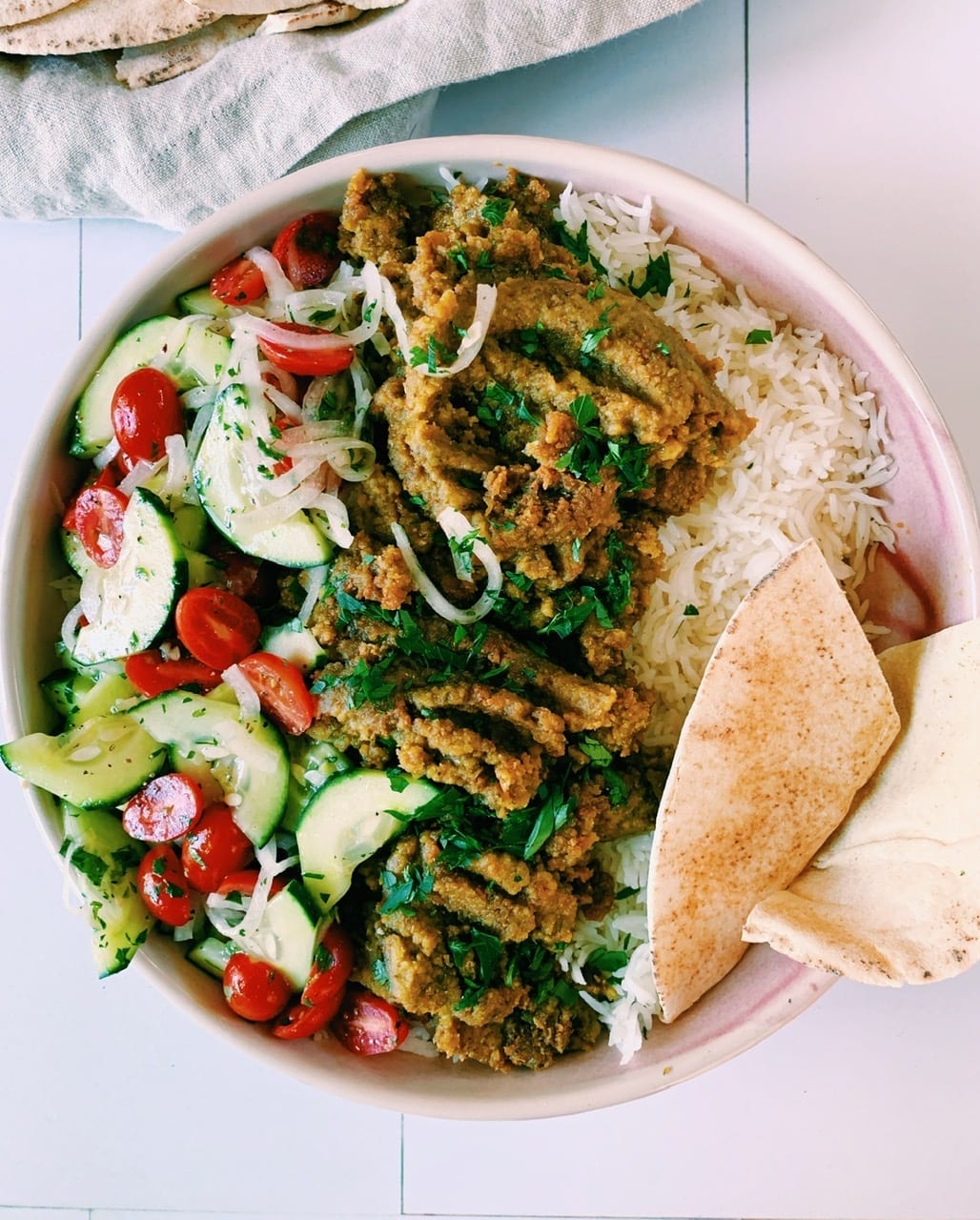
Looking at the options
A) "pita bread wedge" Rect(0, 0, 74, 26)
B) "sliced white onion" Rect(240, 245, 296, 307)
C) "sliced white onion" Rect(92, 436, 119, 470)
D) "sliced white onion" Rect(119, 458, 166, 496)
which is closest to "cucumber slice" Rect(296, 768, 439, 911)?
"sliced white onion" Rect(119, 458, 166, 496)

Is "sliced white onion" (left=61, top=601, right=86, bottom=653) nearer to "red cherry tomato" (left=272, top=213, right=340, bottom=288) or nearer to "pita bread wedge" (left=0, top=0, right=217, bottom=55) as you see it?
"red cherry tomato" (left=272, top=213, right=340, bottom=288)

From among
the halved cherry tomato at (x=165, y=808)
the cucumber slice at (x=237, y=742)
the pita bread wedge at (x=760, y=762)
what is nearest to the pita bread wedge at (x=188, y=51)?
the cucumber slice at (x=237, y=742)

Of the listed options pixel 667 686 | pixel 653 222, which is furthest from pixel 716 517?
pixel 653 222

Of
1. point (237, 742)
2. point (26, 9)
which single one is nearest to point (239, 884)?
point (237, 742)

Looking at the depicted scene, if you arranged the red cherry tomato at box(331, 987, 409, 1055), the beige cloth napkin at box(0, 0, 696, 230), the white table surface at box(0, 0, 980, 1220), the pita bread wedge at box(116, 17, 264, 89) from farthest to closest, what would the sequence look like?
the white table surface at box(0, 0, 980, 1220)
the pita bread wedge at box(116, 17, 264, 89)
the beige cloth napkin at box(0, 0, 696, 230)
the red cherry tomato at box(331, 987, 409, 1055)

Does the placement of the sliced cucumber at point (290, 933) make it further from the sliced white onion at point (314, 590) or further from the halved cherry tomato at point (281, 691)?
the sliced white onion at point (314, 590)

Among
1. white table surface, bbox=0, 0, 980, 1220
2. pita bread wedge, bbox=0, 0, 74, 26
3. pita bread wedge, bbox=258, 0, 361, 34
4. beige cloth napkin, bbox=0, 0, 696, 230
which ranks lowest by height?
white table surface, bbox=0, 0, 980, 1220

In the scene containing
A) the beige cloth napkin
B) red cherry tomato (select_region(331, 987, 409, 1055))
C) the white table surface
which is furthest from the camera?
the white table surface

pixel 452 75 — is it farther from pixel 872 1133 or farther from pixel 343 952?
pixel 872 1133
